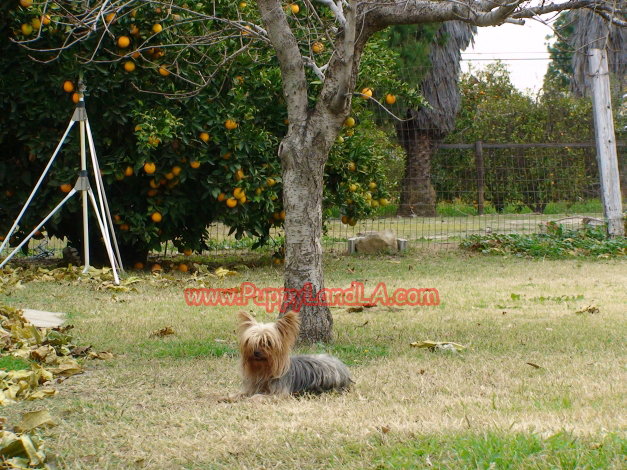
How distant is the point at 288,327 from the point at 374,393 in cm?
69

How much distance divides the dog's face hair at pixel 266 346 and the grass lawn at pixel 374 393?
24cm

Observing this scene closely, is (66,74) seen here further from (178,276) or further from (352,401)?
(352,401)

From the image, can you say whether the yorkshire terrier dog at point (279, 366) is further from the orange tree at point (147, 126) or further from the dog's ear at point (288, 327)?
the orange tree at point (147, 126)

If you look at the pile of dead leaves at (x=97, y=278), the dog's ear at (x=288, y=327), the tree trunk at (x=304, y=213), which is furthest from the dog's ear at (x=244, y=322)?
the pile of dead leaves at (x=97, y=278)

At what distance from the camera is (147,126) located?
9.15 m

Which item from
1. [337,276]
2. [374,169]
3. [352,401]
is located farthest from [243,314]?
[374,169]

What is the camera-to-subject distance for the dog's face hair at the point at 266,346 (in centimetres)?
441

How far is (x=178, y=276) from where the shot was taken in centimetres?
1023

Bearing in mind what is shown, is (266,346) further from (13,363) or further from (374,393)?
(13,363)

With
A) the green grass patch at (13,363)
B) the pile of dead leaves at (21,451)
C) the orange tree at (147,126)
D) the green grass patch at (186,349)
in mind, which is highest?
the orange tree at (147,126)

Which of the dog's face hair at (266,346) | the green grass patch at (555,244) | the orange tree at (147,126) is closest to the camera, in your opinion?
the dog's face hair at (266,346)

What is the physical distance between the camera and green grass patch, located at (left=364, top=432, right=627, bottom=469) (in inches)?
124

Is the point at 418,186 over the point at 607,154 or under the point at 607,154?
under

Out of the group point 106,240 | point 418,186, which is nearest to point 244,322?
point 106,240
